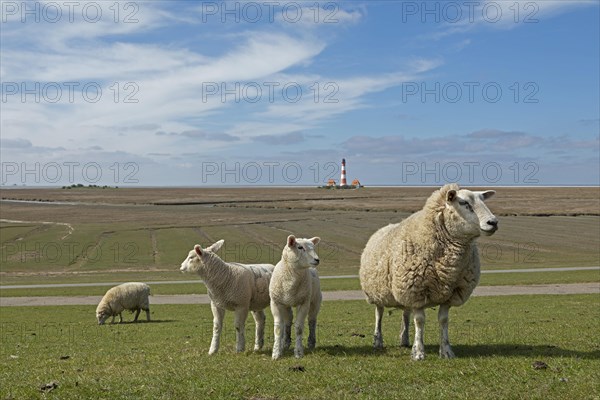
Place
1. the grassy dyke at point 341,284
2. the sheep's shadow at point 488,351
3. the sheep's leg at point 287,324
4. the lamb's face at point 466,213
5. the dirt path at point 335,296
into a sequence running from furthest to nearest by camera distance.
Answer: the grassy dyke at point 341,284 → the dirt path at point 335,296 → the sheep's leg at point 287,324 → the sheep's shadow at point 488,351 → the lamb's face at point 466,213

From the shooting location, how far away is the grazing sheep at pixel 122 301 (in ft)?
84.0

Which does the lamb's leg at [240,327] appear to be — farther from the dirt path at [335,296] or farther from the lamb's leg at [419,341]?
the dirt path at [335,296]

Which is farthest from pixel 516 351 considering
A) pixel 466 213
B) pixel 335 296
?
pixel 335 296

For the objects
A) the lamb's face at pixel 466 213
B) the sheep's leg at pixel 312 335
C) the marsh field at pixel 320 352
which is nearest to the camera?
the marsh field at pixel 320 352

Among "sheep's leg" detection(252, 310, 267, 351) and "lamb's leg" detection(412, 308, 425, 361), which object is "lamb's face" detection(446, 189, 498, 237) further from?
"sheep's leg" detection(252, 310, 267, 351)

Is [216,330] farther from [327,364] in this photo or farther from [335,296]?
[335,296]

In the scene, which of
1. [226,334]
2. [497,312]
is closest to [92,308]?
[226,334]

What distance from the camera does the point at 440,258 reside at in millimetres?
12078

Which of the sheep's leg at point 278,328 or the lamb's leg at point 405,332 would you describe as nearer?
the sheep's leg at point 278,328

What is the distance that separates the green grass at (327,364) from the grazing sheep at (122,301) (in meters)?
3.96

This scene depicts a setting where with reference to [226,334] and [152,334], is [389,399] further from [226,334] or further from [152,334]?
[152,334]

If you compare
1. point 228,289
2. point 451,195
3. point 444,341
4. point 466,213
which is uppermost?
point 451,195

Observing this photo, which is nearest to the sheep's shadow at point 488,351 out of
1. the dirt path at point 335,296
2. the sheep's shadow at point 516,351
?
the sheep's shadow at point 516,351

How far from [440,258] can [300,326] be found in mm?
3453
